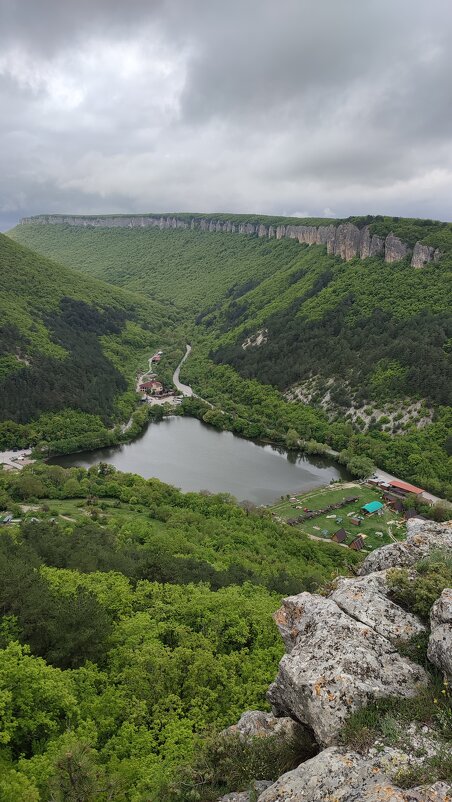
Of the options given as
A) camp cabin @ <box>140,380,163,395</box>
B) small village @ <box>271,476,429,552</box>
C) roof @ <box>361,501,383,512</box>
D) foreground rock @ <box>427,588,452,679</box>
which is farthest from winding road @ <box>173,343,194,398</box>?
foreground rock @ <box>427,588,452,679</box>

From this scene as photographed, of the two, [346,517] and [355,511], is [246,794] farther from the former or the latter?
[355,511]

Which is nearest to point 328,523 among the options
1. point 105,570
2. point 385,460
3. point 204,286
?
point 385,460

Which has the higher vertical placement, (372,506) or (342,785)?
(342,785)

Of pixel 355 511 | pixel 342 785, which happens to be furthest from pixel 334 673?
pixel 355 511

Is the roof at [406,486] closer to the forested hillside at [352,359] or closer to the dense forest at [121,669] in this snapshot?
the forested hillside at [352,359]

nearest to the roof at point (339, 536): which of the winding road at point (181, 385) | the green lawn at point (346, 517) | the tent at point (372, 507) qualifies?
the green lawn at point (346, 517)

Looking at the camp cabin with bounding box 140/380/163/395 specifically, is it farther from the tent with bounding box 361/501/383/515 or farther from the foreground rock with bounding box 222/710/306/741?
the foreground rock with bounding box 222/710/306/741

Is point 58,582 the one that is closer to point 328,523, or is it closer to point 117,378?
point 328,523
